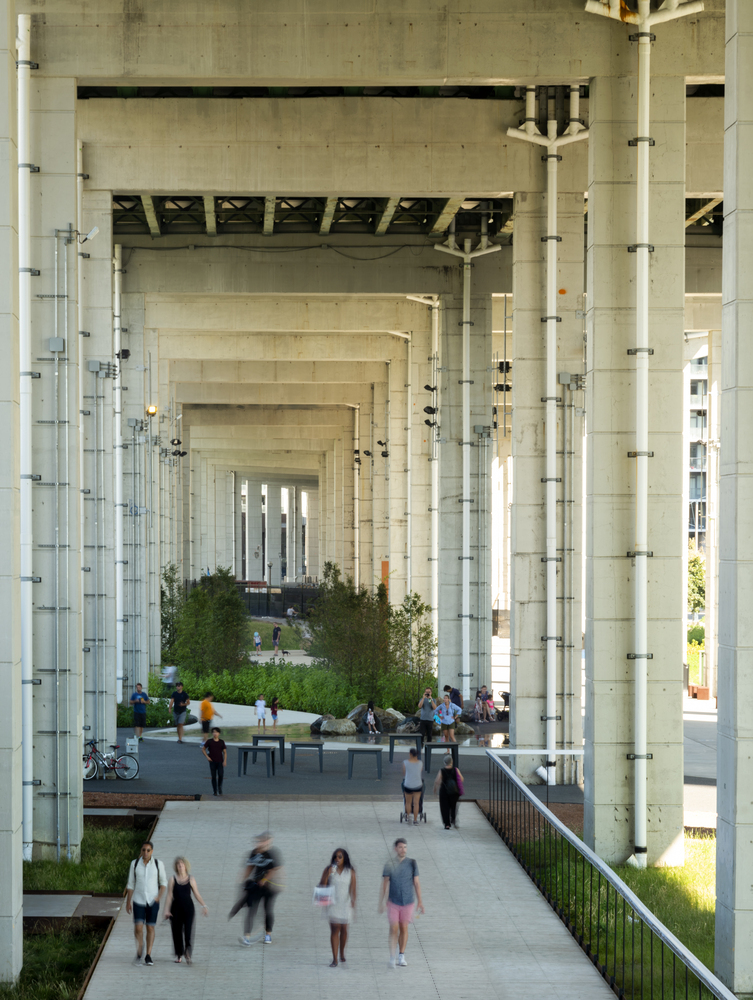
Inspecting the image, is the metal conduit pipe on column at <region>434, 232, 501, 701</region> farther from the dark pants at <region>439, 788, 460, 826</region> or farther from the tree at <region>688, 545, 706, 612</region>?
the tree at <region>688, 545, 706, 612</region>

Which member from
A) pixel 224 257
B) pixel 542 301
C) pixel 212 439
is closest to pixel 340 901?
pixel 542 301

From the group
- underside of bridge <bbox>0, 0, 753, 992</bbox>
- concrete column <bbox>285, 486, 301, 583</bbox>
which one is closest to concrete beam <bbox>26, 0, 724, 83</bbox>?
underside of bridge <bbox>0, 0, 753, 992</bbox>

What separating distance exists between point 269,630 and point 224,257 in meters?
41.5

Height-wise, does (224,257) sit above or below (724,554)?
above

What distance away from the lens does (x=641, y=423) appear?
16.4 metres

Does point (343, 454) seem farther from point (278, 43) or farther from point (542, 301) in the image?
point (278, 43)

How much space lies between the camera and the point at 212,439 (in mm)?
77812

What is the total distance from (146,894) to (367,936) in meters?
2.62

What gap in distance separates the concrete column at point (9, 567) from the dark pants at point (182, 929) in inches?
61.0

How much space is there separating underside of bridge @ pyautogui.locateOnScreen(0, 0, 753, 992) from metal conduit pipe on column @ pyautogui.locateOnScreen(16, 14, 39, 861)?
0.16 ft

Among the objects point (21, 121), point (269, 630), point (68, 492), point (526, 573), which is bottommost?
point (269, 630)

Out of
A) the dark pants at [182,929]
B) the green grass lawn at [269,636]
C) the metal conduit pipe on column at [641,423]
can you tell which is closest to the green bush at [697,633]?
the green grass lawn at [269,636]

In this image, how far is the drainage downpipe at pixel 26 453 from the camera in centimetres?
1623

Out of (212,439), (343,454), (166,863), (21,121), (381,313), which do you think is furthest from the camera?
(212,439)
